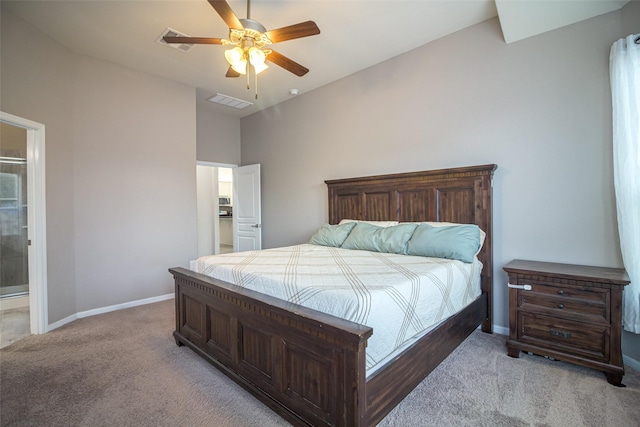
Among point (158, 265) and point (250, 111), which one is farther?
point (250, 111)

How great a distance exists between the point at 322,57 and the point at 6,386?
13.6ft

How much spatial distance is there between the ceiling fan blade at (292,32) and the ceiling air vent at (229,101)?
275 cm

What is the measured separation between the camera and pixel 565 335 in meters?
2.18

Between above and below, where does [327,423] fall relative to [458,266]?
below

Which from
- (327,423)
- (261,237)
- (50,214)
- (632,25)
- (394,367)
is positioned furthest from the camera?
(261,237)

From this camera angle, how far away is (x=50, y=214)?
3.07 metres

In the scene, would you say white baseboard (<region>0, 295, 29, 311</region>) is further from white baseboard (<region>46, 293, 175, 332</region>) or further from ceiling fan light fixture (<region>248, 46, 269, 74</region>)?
ceiling fan light fixture (<region>248, 46, 269, 74</region>)

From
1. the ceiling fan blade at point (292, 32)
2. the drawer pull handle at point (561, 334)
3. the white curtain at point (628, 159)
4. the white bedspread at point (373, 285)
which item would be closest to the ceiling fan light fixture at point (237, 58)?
the ceiling fan blade at point (292, 32)

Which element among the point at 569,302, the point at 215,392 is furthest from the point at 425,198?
the point at 215,392

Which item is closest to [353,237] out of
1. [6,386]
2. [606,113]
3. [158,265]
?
[606,113]

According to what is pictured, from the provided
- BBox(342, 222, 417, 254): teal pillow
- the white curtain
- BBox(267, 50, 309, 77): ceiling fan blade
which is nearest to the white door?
BBox(342, 222, 417, 254): teal pillow

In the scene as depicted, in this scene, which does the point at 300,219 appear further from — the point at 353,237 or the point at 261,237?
the point at 353,237

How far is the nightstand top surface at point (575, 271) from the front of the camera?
2.02 metres

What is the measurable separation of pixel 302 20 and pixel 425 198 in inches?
87.6
